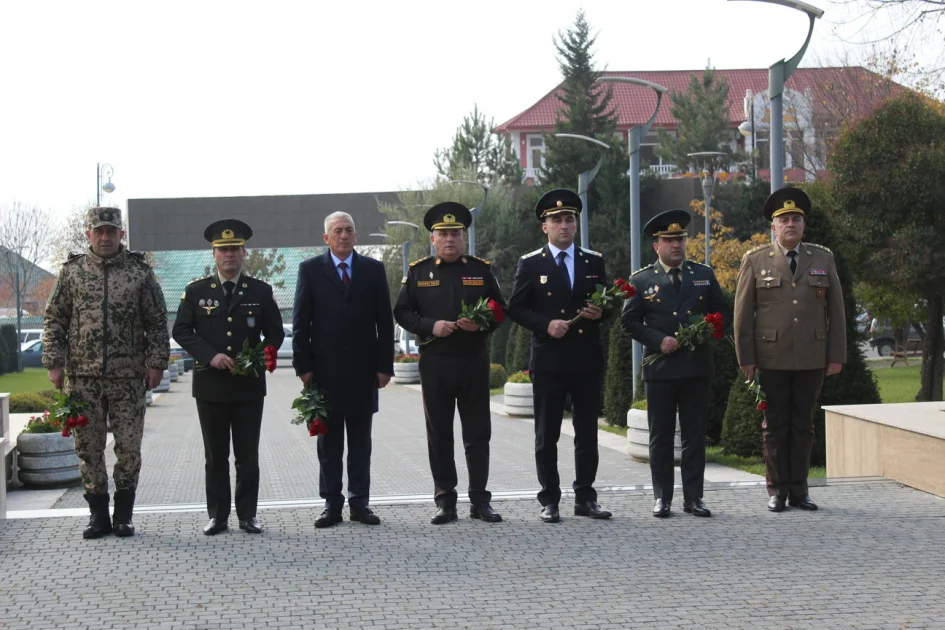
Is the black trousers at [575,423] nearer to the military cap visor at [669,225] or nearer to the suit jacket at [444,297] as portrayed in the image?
the suit jacket at [444,297]

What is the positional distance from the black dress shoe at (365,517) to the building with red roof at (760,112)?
3189 centimetres

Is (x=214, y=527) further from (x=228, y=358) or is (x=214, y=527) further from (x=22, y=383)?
(x=22, y=383)

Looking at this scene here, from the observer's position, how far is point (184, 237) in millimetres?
52219

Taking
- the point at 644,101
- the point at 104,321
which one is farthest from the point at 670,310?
the point at 644,101

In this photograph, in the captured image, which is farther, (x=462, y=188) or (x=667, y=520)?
(x=462, y=188)

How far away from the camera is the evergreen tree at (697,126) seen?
68688mm

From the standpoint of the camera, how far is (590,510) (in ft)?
26.2

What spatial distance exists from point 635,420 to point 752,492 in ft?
18.5

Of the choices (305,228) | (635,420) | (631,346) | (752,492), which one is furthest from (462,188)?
(752,492)

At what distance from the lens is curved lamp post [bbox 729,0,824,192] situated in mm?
11375

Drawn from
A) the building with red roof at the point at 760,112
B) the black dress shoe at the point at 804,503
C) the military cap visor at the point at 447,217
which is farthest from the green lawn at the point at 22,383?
the black dress shoe at the point at 804,503

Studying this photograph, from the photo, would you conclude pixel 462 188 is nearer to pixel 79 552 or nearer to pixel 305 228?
pixel 305 228

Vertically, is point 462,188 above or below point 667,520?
above

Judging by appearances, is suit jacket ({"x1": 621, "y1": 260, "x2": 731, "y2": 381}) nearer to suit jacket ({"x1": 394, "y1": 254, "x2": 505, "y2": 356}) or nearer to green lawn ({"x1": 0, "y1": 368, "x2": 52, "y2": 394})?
suit jacket ({"x1": 394, "y1": 254, "x2": 505, "y2": 356})
